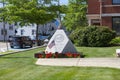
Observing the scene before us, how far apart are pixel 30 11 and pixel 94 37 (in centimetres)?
1533

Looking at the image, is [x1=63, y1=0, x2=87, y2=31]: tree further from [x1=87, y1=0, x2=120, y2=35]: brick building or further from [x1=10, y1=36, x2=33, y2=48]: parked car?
[x1=87, y1=0, x2=120, y2=35]: brick building

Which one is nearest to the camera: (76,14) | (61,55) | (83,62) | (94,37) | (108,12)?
(83,62)

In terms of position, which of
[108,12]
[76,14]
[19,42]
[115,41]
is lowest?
[19,42]

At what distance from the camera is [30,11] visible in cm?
4072

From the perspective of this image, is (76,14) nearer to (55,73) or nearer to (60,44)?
(60,44)

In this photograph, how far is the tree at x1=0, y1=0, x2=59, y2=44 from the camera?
4116 centimetres

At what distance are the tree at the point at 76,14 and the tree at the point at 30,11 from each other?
20.9 metres

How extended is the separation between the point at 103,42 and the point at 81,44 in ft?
5.99

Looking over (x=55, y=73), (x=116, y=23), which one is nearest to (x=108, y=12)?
(x=116, y=23)

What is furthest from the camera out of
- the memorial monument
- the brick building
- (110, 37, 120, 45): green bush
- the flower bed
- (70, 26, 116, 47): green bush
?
the brick building

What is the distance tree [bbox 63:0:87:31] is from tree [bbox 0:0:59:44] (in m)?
20.9

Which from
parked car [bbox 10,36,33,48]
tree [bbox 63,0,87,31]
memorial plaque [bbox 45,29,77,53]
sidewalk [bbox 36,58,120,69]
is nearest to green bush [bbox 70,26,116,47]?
memorial plaque [bbox 45,29,77,53]

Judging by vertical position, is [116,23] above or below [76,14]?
above

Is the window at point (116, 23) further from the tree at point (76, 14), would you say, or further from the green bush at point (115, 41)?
the tree at point (76, 14)
